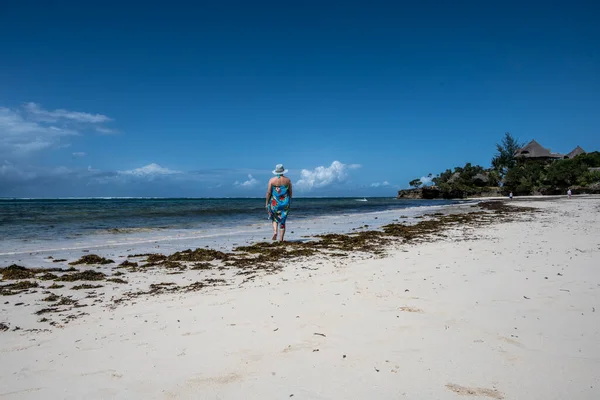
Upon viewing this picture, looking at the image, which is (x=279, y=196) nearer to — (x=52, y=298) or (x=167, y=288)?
(x=167, y=288)

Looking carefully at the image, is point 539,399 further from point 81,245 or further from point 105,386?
point 81,245

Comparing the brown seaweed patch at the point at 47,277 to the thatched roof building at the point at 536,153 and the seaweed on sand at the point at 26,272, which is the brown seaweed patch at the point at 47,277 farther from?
the thatched roof building at the point at 536,153

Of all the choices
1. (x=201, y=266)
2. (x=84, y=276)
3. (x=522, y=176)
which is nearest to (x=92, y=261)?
(x=84, y=276)

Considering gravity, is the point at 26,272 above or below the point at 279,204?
below

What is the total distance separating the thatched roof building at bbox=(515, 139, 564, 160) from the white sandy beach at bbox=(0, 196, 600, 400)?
287ft

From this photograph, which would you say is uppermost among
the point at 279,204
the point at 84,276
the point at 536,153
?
the point at 536,153

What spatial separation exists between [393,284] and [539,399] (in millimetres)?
2831

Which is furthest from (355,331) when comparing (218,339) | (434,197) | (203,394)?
(434,197)

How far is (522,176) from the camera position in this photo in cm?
6381

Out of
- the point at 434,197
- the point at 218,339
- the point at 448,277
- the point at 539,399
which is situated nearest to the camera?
the point at 539,399

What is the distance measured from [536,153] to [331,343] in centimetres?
9245

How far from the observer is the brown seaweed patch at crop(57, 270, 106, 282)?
237 inches

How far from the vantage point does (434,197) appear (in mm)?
81188

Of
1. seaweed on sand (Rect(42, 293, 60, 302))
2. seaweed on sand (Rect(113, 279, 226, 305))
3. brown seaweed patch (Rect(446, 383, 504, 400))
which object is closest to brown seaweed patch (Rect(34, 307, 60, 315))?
seaweed on sand (Rect(42, 293, 60, 302))
